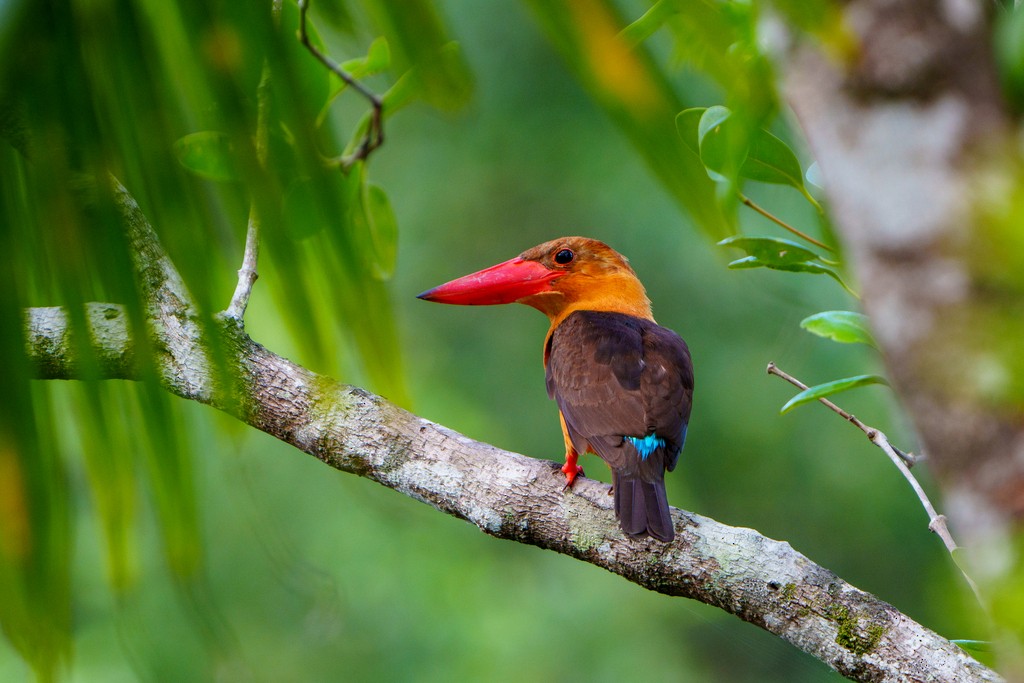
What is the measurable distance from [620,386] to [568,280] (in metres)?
0.66

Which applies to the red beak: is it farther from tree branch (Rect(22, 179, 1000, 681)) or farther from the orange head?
tree branch (Rect(22, 179, 1000, 681))

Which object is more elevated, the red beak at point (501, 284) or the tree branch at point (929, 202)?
the red beak at point (501, 284)

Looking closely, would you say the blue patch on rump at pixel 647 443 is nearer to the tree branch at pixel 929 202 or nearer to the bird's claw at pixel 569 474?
the bird's claw at pixel 569 474

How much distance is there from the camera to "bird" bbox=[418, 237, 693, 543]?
6.38 feet

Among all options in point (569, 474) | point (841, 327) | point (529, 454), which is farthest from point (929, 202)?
point (529, 454)

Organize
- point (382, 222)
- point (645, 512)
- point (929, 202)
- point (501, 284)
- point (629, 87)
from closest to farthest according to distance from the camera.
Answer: point (629, 87), point (929, 202), point (645, 512), point (382, 222), point (501, 284)

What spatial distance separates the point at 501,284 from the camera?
2.84 m

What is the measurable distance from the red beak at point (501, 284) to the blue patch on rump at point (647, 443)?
754 mm

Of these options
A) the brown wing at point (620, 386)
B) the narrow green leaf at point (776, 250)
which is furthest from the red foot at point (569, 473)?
the narrow green leaf at point (776, 250)

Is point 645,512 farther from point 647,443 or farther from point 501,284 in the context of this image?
point 501,284

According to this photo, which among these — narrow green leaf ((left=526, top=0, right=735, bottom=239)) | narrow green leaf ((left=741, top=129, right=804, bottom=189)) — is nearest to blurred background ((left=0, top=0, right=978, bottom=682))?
narrow green leaf ((left=741, top=129, right=804, bottom=189))

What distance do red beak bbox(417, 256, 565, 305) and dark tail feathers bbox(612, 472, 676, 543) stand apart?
3.53 ft

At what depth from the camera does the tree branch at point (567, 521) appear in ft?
4.79

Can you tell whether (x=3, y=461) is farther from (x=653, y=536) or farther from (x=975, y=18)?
(x=653, y=536)
